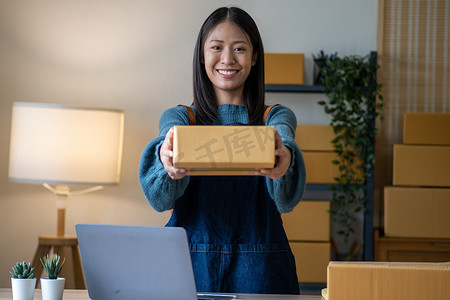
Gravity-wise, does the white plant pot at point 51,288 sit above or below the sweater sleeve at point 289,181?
below

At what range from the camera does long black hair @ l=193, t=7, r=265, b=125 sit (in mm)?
1283

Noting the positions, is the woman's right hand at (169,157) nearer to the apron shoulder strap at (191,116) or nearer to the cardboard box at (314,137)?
the apron shoulder strap at (191,116)

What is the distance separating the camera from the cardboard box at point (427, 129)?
9.12ft

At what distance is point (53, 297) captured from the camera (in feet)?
3.27

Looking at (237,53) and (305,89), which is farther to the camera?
(305,89)

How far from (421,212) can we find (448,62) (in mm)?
867

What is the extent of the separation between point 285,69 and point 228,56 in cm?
172

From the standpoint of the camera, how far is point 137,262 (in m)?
0.88

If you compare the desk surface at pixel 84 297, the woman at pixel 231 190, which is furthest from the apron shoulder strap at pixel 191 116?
the desk surface at pixel 84 297

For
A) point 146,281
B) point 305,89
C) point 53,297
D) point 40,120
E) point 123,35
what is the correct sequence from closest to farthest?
1. point 146,281
2. point 53,297
3. point 40,120
4. point 305,89
5. point 123,35

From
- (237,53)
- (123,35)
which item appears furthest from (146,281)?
(123,35)

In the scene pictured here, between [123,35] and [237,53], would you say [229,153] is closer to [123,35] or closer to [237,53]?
[237,53]

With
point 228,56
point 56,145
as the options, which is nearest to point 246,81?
point 228,56

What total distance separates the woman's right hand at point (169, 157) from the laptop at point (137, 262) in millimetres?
118
